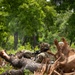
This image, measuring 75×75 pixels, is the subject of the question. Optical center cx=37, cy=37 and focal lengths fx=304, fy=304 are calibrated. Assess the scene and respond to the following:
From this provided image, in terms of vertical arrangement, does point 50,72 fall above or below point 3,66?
above

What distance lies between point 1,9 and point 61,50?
9.31m

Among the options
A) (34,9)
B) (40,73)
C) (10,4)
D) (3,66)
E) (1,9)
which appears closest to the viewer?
(40,73)

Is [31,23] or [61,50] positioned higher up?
[61,50]

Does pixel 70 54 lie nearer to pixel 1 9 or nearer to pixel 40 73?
pixel 40 73

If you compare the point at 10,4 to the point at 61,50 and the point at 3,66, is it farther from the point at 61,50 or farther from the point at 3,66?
the point at 61,50

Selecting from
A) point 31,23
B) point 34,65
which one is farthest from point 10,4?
point 34,65

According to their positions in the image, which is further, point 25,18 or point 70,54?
point 25,18

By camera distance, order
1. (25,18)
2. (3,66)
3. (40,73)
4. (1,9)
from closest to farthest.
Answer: (40,73) < (3,66) < (1,9) < (25,18)

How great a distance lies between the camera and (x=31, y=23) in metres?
20.6

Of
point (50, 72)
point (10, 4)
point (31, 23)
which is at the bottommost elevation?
point (31, 23)

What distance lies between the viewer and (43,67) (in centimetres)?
653

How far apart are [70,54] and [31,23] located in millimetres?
13644

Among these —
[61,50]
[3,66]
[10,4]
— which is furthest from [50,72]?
[10,4]

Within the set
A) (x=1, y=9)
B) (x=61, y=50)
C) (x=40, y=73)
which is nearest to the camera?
(x=40, y=73)
